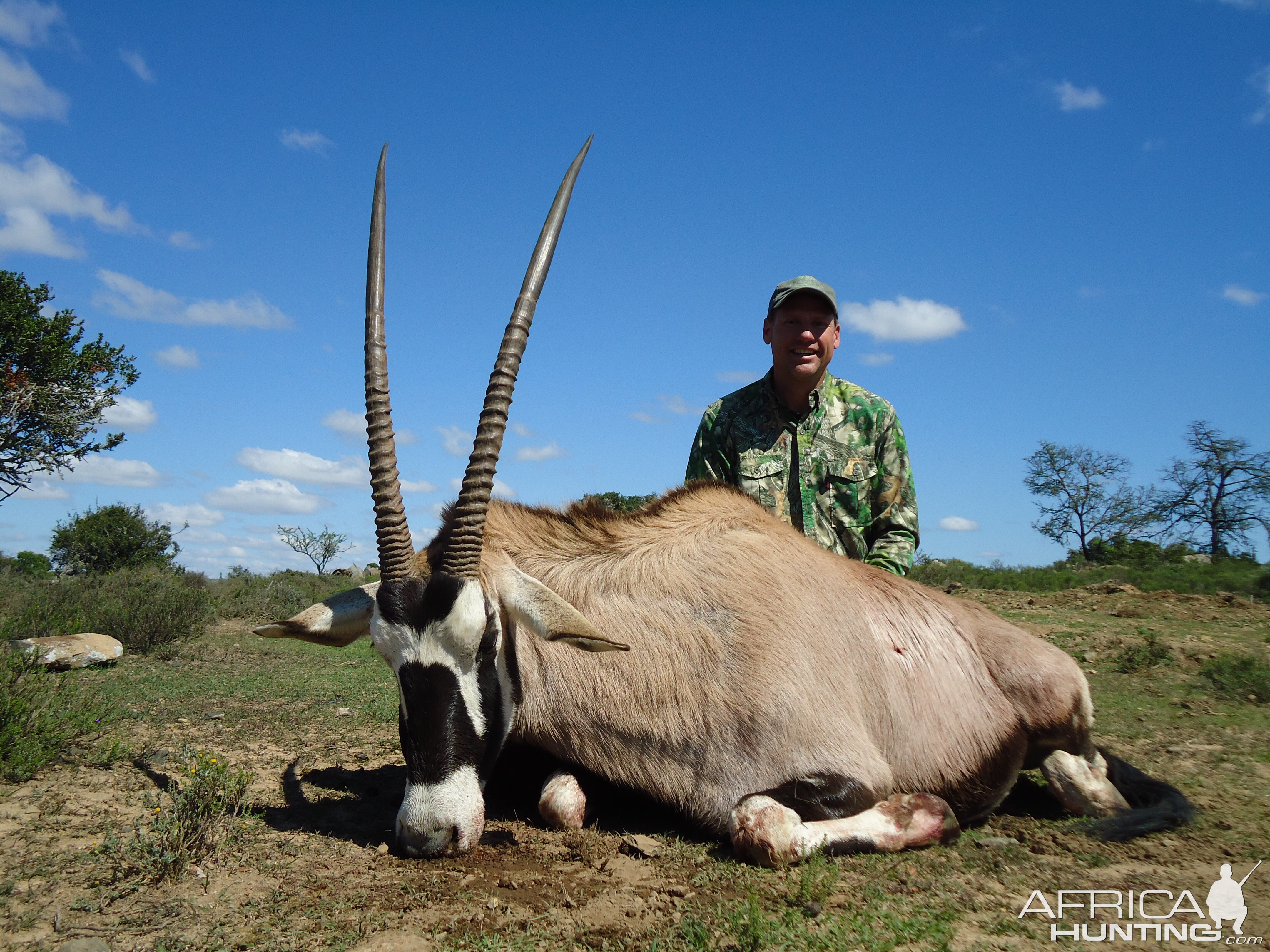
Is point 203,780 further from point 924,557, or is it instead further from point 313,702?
point 924,557

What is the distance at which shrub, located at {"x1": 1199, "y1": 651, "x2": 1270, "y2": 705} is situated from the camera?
7422 millimetres

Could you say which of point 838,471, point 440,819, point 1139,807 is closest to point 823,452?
point 838,471

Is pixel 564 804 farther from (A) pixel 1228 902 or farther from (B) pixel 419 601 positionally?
(A) pixel 1228 902

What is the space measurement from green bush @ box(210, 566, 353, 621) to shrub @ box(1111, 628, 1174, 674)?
9.95 meters

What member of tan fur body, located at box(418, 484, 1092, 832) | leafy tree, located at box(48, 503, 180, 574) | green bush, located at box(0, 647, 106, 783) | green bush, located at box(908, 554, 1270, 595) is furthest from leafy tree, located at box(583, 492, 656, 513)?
leafy tree, located at box(48, 503, 180, 574)

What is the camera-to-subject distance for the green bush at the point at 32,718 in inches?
174

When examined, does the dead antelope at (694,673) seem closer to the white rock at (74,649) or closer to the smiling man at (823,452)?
the smiling man at (823,452)

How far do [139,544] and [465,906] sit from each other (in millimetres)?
25207

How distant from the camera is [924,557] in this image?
21.8 m

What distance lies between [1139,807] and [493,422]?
13.5 ft

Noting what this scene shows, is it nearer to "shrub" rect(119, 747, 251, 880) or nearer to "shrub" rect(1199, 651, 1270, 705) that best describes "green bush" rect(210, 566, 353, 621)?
"shrub" rect(119, 747, 251, 880)

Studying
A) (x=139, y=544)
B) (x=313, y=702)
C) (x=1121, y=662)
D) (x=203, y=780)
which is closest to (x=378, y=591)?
(x=203, y=780)

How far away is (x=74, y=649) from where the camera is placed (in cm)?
886

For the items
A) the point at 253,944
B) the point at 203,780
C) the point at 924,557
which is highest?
the point at 924,557
